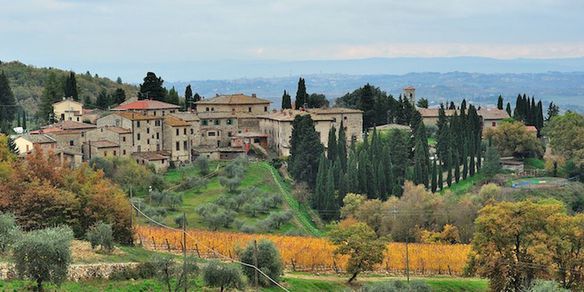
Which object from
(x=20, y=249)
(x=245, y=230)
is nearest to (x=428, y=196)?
(x=245, y=230)

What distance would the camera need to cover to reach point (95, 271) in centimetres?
3028

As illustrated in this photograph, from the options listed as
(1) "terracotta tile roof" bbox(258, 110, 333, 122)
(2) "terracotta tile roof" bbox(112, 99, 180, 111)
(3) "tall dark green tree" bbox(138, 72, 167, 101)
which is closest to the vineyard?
(2) "terracotta tile roof" bbox(112, 99, 180, 111)

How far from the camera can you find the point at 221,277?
30078 millimetres

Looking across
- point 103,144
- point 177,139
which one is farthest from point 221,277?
point 177,139

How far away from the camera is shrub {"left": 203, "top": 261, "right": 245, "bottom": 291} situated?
30.0 meters

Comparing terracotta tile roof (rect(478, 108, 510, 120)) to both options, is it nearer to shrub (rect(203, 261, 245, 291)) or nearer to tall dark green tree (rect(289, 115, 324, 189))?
tall dark green tree (rect(289, 115, 324, 189))

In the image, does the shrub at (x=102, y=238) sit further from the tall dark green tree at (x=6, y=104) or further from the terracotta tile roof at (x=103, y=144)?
the tall dark green tree at (x=6, y=104)

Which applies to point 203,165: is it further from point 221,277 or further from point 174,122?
point 221,277

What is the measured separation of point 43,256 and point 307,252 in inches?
731

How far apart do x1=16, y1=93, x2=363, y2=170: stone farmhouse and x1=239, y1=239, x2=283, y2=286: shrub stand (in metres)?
28.8

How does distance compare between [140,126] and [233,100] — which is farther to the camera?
[233,100]

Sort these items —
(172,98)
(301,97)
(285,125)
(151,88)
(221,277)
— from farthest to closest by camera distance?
(301,97)
(172,98)
(151,88)
(285,125)
(221,277)

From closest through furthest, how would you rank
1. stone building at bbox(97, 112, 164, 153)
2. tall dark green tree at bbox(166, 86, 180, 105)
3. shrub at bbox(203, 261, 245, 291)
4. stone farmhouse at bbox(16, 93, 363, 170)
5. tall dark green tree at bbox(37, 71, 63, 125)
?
1. shrub at bbox(203, 261, 245, 291)
2. stone farmhouse at bbox(16, 93, 363, 170)
3. stone building at bbox(97, 112, 164, 153)
4. tall dark green tree at bbox(37, 71, 63, 125)
5. tall dark green tree at bbox(166, 86, 180, 105)

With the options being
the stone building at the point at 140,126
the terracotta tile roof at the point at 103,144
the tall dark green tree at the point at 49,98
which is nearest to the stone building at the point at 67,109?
the tall dark green tree at the point at 49,98
